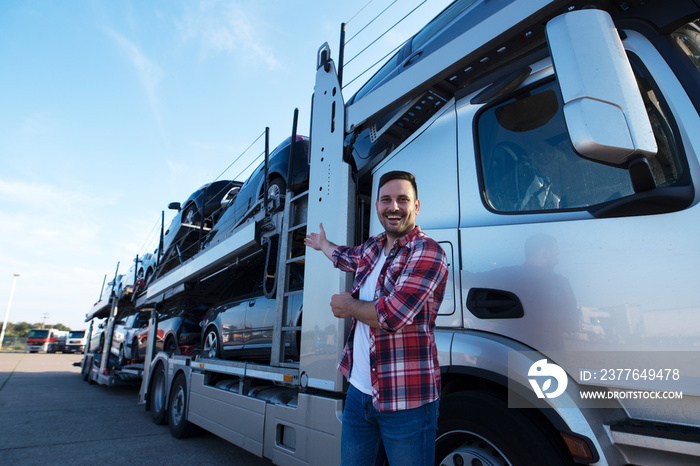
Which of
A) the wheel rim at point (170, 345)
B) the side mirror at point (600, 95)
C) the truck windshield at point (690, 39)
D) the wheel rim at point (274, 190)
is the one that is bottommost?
the wheel rim at point (170, 345)

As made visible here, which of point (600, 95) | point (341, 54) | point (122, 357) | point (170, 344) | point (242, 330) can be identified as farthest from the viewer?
point (122, 357)

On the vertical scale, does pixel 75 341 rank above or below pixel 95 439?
above

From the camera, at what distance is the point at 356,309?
1.64 meters

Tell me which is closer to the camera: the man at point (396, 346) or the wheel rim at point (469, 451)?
the man at point (396, 346)

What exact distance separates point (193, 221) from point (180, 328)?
7.49ft

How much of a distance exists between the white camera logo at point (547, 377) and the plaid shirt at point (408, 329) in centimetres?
38

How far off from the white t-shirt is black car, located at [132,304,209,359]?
590 centimetres

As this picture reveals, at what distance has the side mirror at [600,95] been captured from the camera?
1283mm

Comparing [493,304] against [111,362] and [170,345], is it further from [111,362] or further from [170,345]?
[111,362]

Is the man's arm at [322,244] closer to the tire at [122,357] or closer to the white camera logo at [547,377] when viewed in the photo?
the white camera logo at [547,377]

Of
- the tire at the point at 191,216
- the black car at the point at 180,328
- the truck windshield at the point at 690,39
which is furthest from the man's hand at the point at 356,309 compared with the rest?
the tire at the point at 191,216

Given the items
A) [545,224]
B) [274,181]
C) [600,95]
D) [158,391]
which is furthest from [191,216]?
[600,95]

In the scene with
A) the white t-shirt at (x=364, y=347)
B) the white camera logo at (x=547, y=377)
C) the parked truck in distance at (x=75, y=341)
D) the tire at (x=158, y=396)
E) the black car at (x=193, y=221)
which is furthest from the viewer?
the parked truck in distance at (x=75, y=341)

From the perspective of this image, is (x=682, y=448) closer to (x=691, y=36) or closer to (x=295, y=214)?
(x=691, y=36)
